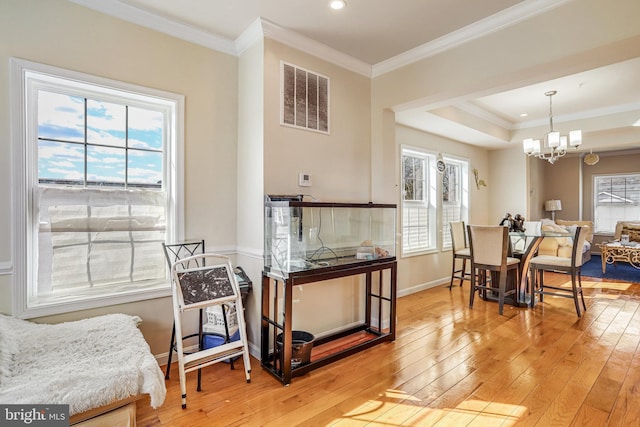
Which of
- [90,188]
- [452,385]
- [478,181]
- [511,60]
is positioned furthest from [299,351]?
[478,181]

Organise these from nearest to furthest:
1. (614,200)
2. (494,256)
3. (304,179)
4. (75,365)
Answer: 1. (75,365)
2. (304,179)
3. (494,256)
4. (614,200)

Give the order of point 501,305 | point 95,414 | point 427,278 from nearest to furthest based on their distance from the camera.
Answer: point 95,414 < point 501,305 < point 427,278

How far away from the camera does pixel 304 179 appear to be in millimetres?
2797

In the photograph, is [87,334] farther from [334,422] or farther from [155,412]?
[334,422]

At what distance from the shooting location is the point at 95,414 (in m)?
1.49

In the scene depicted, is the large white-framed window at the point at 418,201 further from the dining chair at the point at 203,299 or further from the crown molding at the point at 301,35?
the dining chair at the point at 203,299

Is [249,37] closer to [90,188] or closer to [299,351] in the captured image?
[90,188]

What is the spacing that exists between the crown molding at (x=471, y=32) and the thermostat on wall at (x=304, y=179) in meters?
1.34

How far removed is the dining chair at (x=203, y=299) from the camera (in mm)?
2102

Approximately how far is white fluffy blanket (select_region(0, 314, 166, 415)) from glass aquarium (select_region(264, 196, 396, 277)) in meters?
1.00

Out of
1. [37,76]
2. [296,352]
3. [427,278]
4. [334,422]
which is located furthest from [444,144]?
[37,76]

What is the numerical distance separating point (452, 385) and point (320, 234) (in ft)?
4.57

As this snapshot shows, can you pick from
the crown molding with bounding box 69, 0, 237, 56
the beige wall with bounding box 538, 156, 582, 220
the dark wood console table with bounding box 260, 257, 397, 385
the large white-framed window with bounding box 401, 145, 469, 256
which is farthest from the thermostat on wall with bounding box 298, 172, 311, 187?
the beige wall with bounding box 538, 156, 582, 220

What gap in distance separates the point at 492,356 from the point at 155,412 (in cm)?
248
